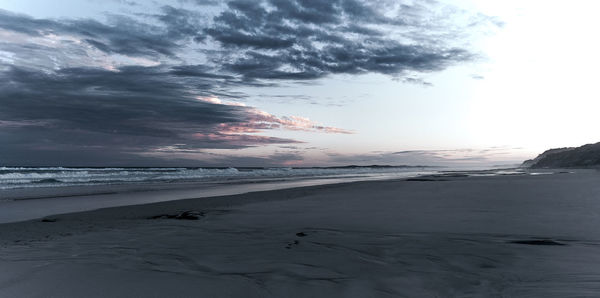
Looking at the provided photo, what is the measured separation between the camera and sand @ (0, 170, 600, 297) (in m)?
3.65

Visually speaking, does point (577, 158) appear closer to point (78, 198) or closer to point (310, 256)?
point (78, 198)

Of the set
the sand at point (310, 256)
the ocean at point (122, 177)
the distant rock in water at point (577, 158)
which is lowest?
the ocean at point (122, 177)

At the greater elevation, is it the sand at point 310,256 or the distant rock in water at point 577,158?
the distant rock in water at point 577,158

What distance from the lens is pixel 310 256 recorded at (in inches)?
194

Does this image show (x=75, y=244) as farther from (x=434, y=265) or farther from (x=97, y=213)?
(x=434, y=265)

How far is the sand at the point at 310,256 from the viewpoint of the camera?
3652 mm

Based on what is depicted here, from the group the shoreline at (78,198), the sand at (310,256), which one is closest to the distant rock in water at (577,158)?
the shoreline at (78,198)

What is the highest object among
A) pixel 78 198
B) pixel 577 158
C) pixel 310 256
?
pixel 577 158

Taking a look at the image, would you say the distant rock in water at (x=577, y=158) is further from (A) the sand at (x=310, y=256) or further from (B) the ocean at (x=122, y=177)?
(A) the sand at (x=310, y=256)

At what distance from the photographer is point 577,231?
6.42m

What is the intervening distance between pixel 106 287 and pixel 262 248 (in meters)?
2.23

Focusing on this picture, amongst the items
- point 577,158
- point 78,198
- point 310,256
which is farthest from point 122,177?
point 577,158

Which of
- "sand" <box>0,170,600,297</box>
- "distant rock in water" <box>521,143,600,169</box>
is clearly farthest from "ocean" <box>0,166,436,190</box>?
"distant rock in water" <box>521,143,600,169</box>

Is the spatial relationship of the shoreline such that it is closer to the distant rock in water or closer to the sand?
the sand
